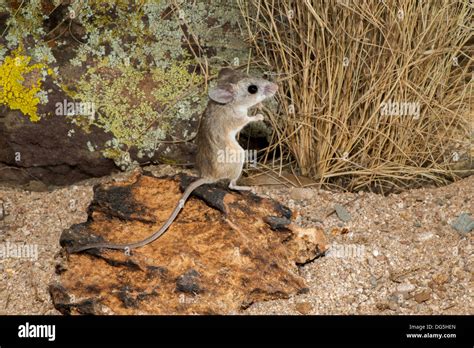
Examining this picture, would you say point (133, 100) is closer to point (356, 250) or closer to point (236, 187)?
point (236, 187)

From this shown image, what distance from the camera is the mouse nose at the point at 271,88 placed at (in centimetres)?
415

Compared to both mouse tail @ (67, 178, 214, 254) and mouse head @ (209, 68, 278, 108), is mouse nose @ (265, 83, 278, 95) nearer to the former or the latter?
mouse head @ (209, 68, 278, 108)

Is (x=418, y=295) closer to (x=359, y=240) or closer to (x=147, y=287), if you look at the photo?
(x=359, y=240)

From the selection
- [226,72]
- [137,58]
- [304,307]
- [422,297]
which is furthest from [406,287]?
[137,58]

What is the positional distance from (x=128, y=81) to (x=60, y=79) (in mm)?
→ 420

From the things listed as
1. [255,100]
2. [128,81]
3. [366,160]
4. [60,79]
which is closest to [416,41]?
[366,160]

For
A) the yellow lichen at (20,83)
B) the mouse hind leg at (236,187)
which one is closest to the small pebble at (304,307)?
the mouse hind leg at (236,187)

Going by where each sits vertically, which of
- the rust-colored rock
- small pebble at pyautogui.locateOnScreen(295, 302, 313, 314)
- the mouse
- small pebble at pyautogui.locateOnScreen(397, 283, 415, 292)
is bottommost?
small pebble at pyautogui.locateOnScreen(295, 302, 313, 314)

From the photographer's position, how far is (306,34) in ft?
14.9

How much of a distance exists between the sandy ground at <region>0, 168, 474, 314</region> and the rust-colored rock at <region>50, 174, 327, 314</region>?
135 mm

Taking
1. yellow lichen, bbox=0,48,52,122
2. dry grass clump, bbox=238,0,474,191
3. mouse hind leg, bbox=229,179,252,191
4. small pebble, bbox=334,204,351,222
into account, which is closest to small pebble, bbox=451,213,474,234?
dry grass clump, bbox=238,0,474,191

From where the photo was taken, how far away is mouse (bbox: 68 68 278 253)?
13.4ft

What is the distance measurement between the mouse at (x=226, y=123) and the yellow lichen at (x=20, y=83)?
1178mm

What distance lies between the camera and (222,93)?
4078mm
